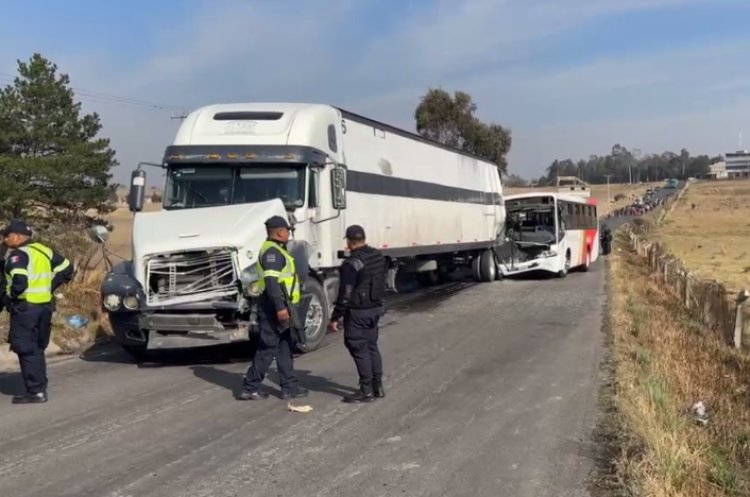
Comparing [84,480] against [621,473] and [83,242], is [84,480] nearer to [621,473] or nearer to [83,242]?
[621,473]

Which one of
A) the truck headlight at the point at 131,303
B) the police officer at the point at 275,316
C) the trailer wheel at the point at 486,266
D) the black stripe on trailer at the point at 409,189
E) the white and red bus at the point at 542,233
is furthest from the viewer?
the white and red bus at the point at 542,233

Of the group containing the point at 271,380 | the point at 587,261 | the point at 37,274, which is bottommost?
the point at 587,261

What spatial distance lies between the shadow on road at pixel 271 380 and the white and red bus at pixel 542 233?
15.8 metres

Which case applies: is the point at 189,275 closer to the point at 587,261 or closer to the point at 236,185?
the point at 236,185

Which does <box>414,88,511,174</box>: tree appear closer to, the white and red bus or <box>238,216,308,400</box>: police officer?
the white and red bus

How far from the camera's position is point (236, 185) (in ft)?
36.1

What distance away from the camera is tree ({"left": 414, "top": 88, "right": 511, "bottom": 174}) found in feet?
195

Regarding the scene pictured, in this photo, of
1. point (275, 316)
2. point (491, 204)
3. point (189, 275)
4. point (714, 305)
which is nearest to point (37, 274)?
point (189, 275)

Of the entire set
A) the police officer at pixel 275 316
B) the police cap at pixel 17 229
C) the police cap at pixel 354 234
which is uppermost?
the police cap at pixel 17 229

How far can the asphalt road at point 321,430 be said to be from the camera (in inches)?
209

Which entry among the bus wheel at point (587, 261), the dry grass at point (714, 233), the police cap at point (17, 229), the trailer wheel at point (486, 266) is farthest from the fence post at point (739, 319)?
the bus wheel at point (587, 261)

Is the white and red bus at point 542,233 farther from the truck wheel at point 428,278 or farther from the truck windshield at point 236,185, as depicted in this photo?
the truck windshield at point 236,185

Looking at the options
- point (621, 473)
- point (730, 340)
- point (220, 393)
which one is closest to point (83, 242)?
point (220, 393)

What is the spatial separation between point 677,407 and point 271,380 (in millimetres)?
4064
